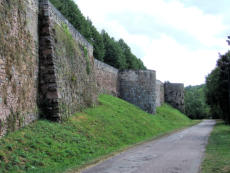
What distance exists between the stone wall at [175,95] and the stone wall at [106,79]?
25.3 metres

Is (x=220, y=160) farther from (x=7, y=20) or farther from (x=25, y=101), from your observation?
(x=7, y=20)

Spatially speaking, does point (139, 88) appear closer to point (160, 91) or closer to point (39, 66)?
point (160, 91)

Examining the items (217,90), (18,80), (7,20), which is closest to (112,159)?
(18,80)

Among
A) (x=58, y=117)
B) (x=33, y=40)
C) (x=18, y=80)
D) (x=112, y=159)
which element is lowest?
(x=112, y=159)

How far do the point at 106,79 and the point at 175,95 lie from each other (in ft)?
97.1

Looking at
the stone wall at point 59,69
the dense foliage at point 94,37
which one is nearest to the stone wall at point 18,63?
the stone wall at point 59,69

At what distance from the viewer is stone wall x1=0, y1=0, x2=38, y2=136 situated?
32.1 feet

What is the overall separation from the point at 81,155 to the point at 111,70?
2290 cm

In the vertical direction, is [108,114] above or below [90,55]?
below

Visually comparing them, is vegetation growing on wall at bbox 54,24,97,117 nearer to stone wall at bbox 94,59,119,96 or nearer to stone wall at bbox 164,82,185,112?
stone wall at bbox 94,59,119,96

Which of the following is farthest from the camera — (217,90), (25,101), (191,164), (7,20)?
(217,90)

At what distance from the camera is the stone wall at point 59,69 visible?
13.4 metres

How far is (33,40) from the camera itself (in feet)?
42.5

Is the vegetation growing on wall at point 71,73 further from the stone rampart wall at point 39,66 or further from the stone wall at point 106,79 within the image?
the stone wall at point 106,79
